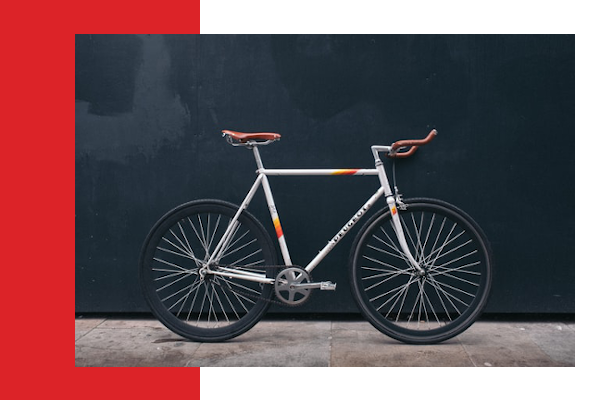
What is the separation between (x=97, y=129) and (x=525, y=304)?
3.86 meters

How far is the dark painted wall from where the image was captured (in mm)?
4684

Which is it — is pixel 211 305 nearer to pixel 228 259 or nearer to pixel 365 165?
pixel 228 259

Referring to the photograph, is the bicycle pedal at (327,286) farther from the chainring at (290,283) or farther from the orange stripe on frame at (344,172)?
the orange stripe on frame at (344,172)

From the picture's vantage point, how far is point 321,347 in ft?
13.8

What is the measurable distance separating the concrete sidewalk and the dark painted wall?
26cm

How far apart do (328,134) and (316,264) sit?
43.3 inches

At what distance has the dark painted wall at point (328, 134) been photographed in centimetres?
468

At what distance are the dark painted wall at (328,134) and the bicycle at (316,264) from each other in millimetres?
233

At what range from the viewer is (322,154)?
4738 millimetres

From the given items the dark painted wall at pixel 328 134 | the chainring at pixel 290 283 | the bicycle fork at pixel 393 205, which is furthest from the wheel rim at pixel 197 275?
the bicycle fork at pixel 393 205

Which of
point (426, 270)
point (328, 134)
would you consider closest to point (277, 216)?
point (328, 134)

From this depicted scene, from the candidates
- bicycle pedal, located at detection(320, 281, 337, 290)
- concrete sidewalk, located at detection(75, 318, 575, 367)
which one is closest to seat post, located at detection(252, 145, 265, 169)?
bicycle pedal, located at detection(320, 281, 337, 290)

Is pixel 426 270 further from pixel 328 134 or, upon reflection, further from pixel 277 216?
pixel 328 134

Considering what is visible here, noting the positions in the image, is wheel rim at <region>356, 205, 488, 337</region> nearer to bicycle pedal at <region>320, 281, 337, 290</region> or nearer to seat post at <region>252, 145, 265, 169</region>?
bicycle pedal at <region>320, 281, 337, 290</region>
